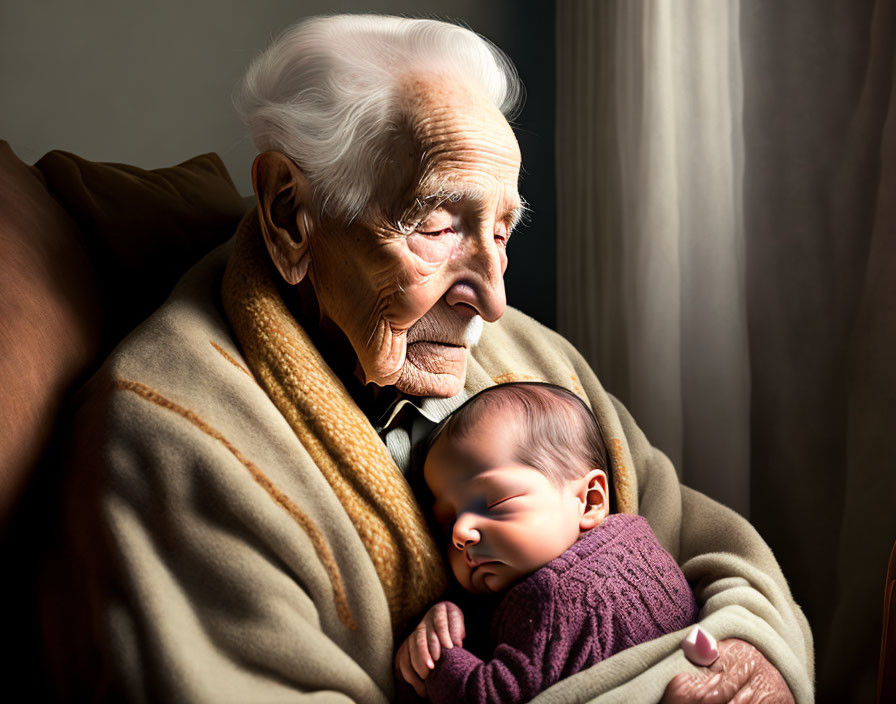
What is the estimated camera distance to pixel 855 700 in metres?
1.75

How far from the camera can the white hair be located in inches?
48.3

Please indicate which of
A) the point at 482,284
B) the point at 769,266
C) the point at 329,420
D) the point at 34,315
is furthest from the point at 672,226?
the point at 34,315

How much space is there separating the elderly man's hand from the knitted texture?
0.35 metres

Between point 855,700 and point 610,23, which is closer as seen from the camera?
point 855,700

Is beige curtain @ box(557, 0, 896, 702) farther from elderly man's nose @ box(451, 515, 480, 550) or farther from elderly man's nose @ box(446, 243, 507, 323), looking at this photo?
elderly man's nose @ box(451, 515, 480, 550)

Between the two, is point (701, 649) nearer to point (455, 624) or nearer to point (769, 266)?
point (455, 624)

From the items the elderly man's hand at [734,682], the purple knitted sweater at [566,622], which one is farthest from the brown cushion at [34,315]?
the elderly man's hand at [734,682]

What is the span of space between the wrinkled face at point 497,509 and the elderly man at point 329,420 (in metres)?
0.05

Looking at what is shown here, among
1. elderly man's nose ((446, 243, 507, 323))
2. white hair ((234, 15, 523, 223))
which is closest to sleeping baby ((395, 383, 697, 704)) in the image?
elderly man's nose ((446, 243, 507, 323))

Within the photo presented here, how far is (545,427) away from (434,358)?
24cm

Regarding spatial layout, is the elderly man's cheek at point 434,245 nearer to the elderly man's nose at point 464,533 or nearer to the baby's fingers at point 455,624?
the elderly man's nose at point 464,533

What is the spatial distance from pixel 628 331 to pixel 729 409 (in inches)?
14.5

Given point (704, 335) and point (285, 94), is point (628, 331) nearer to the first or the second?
point (704, 335)

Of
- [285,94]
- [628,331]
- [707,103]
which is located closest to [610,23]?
[707,103]
